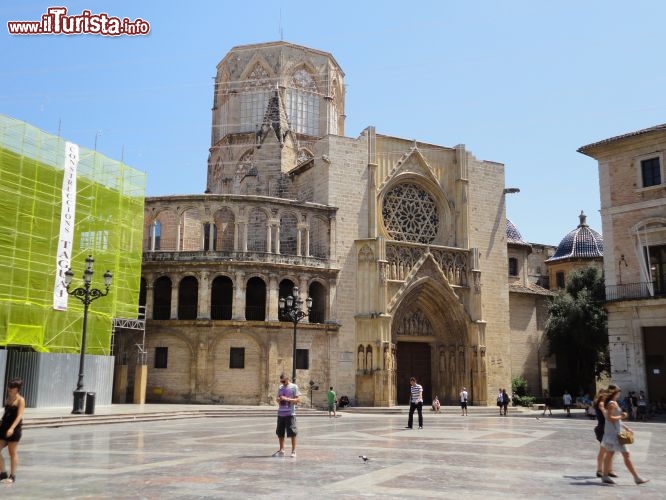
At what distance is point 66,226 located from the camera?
27250 mm

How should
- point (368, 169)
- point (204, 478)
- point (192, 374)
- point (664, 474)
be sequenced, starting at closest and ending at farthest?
point (204, 478)
point (664, 474)
point (192, 374)
point (368, 169)

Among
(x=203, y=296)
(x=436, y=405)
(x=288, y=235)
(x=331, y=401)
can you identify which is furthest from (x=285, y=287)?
(x=436, y=405)

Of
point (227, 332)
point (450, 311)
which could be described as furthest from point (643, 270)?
point (227, 332)

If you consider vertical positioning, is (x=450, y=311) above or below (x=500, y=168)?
below

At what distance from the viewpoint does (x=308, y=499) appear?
8.30 m

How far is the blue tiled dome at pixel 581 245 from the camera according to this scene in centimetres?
5153

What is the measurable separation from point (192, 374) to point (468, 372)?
1474cm

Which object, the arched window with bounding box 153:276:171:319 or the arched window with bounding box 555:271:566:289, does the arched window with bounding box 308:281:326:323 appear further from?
the arched window with bounding box 555:271:566:289

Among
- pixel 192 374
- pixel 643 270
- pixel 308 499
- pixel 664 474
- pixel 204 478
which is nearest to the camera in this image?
pixel 308 499

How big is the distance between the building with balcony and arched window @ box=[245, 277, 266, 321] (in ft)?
52.8

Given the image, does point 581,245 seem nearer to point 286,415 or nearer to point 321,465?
point 286,415

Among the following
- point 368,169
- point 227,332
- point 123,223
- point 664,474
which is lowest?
point 664,474

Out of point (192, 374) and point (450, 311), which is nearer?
point (192, 374)

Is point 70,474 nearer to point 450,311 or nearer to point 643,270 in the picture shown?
point 643,270
